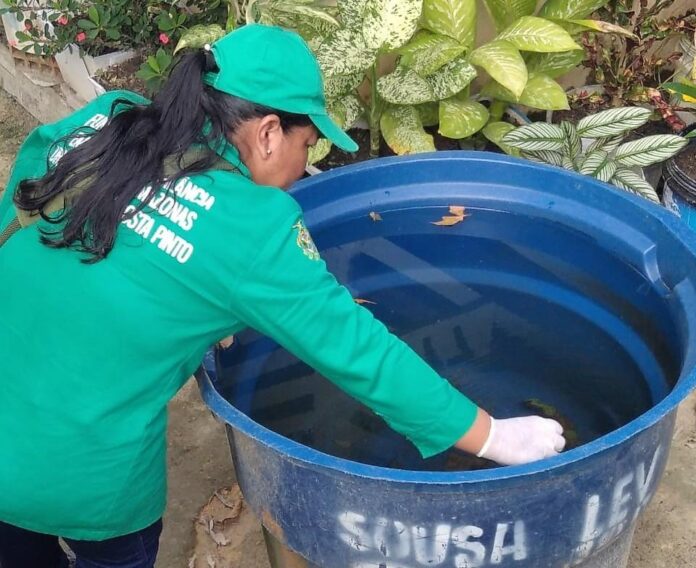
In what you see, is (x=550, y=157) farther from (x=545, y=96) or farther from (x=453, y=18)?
(x=453, y=18)

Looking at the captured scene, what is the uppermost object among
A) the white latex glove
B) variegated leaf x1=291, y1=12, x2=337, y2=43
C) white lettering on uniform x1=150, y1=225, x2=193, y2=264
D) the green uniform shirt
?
white lettering on uniform x1=150, y1=225, x2=193, y2=264

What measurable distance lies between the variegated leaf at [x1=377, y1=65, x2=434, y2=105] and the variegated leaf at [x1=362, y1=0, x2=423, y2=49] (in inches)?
5.4

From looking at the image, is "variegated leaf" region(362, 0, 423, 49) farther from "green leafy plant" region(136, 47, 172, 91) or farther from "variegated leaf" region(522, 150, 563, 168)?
"green leafy plant" region(136, 47, 172, 91)

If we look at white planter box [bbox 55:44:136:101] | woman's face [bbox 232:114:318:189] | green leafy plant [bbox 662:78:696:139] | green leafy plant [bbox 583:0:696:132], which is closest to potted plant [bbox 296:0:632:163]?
green leafy plant [bbox 583:0:696:132]

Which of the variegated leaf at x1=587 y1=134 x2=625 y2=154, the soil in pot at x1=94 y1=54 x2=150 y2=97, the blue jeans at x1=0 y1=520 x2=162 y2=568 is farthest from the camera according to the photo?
the soil in pot at x1=94 y1=54 x2=150 y2=97

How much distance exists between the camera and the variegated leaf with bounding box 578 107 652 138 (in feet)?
7.89

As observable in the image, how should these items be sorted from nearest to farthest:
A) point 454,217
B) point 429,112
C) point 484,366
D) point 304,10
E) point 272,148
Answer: point 272,148 < point 484,366 < point 454,217 < point 304,10 < point 429,112

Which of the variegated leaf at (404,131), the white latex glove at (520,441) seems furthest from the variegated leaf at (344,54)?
the white latex glove at (520,441)

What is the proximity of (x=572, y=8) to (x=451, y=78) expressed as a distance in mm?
466

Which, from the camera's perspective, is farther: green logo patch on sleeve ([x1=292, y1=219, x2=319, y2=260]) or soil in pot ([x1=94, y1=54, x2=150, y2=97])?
soil in pot ([x1=94, y1=54, x2=150, y2=97])

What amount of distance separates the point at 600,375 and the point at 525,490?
62 cm

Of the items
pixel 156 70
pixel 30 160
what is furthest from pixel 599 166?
pixel 30 160

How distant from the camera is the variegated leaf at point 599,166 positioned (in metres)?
2.38

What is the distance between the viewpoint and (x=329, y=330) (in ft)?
3.59
